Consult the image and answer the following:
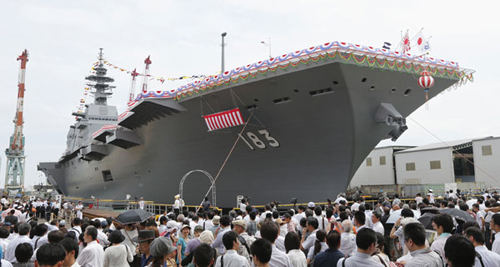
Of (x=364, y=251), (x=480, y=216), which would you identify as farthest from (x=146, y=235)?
(x=480, y=216)

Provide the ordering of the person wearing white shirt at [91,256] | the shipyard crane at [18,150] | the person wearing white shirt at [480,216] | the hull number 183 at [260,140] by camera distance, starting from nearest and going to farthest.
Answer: the person wearing white shirt at [91,256], the person wearing white shirt at [480,216], the hull number 183 at [260,140], the shipyard crane at [18,150]

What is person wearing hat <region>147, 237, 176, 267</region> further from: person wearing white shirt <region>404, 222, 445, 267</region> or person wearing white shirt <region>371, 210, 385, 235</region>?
person wearing white shirt <region>371, 210, 385, 235</region>

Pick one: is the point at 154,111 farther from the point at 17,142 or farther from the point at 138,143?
the point at 17,142

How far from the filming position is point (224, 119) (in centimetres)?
1380

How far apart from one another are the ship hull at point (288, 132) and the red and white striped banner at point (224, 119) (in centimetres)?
61

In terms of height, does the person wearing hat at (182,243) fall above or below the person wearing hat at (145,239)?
below

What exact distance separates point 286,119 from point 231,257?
10.4 metres

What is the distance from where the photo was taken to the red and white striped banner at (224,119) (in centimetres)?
1361

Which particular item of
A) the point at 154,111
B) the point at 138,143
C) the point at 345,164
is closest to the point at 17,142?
the point at 138,143

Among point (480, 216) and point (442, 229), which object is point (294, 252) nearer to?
point (442, 229)

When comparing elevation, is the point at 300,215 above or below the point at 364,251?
below

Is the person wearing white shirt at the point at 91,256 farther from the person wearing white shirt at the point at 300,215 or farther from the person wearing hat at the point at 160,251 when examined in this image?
the person wearing white shirt at the point at 300,215

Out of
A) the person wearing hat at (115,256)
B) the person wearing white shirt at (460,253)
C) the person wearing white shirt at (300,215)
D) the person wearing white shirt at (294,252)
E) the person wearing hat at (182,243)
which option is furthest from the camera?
the person wearing white shirt at (300,215)

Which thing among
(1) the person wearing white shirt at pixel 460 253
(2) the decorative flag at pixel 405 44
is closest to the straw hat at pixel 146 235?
(1) the person wearing white shirt at pixel 460 253
